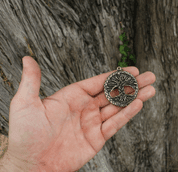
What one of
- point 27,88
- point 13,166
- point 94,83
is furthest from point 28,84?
point 13,166

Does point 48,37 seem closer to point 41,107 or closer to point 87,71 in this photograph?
point 87,71

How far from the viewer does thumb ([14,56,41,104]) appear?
205 cm

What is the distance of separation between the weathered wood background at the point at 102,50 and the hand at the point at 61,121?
69 centimetres

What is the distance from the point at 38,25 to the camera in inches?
103

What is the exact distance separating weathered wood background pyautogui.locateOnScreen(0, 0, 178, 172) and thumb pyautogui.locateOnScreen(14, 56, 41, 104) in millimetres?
774

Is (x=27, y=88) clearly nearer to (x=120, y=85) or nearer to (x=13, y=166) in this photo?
(x=13, y=166)

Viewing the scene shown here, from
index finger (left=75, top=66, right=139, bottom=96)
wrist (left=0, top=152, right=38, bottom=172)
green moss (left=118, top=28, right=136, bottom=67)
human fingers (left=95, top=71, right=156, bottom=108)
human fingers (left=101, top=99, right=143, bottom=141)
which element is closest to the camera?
wrist (left=0, top=152, right=38, bottom=172)

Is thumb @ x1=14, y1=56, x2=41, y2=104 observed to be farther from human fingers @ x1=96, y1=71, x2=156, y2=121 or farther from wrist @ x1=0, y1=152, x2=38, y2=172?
human fingers @ x1=96, y1=71, x2=156, y2=121

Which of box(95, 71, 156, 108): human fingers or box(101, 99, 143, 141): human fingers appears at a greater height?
box(95, 71, 156, 108): human fingers

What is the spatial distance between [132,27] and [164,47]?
31.9 inches

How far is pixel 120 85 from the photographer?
2.83m

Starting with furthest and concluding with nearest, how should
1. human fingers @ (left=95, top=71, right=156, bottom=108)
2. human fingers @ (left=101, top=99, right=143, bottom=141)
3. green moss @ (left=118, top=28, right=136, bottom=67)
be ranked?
green moss @ (left=118, top=28, right=136, bottom=67)
human fingers @ (left=95, top=71, right=156, bottom=108)
human fingers @ (left=101, top=99, right=143, bottom=141)

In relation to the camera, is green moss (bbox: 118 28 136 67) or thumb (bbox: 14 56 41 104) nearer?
thumb (bbox: 14 56 41 104)

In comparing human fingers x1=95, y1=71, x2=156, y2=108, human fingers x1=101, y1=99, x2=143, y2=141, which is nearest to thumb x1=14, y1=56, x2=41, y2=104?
human fingers x1=95, y1=71, x2=156, y2=108
